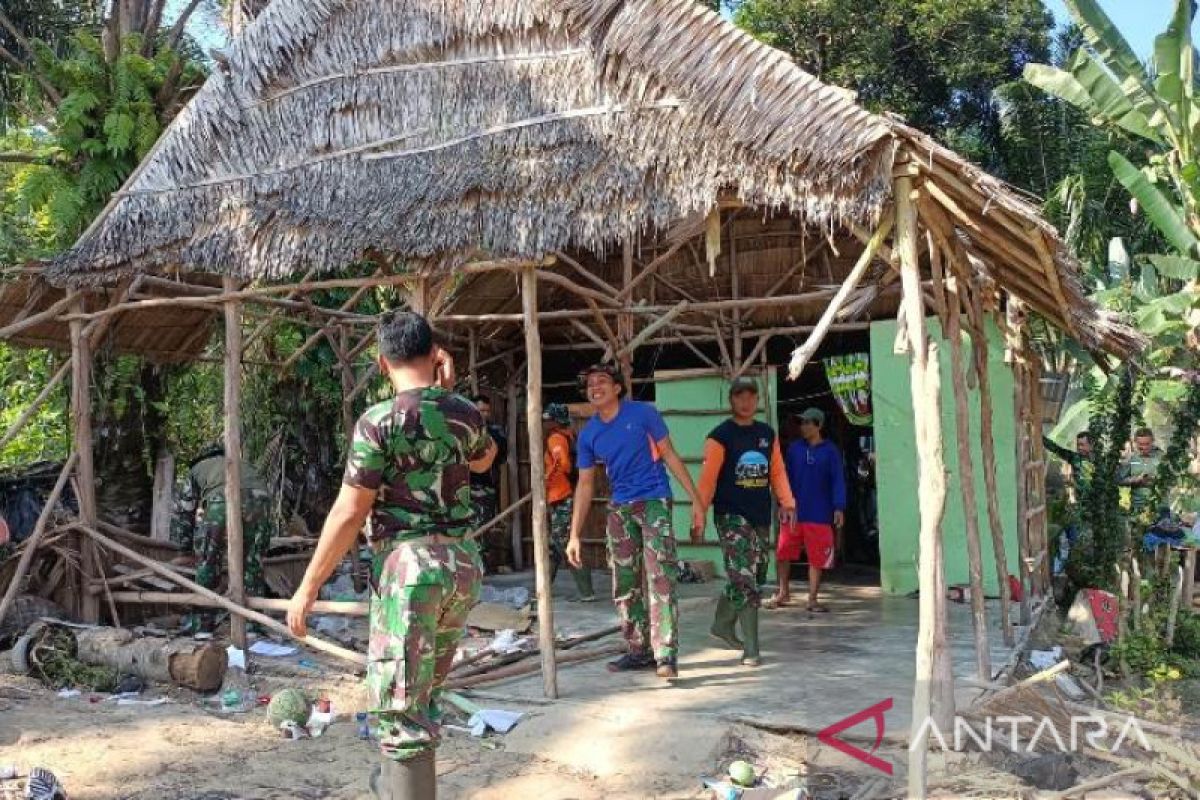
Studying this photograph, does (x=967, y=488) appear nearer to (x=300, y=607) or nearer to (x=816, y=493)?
(x=816, y=493)

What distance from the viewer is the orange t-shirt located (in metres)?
9.27

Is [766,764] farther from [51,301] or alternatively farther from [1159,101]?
[1159,101]

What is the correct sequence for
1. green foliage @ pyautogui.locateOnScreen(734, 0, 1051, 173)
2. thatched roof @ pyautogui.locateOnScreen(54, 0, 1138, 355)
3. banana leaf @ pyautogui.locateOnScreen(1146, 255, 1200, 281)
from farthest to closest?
green foliage @ pyautogui.locateOnScreen(734, 0, 1051, 173) < banana leaf @ pyautogui.locateOnScreen(1146, 255, 1200, 281) < thatched roof @ pyautogui.locateOnScreen(54, 0, 1138, 355)

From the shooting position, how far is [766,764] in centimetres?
472

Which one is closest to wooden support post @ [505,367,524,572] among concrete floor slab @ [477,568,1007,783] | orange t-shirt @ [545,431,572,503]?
orange t-shirt @ [545,431,572,503]

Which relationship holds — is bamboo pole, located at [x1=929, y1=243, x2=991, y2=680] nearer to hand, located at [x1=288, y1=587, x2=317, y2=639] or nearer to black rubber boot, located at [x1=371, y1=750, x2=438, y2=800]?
black rubber boot, located at [x1=371, y1=750, x2=438, y2=800]

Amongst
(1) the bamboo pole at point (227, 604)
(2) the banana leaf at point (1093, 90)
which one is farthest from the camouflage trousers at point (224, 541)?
(2) the banana leaf at point (1093, 90)

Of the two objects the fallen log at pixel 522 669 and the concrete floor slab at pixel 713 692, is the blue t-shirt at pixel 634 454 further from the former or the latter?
the fallen log at pixel 522 669

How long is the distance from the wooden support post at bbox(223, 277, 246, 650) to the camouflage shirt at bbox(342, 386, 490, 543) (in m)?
3.36

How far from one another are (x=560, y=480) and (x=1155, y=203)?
6.76m

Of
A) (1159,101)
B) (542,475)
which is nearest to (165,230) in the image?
(542,475)

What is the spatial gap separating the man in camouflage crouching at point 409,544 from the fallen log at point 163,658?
2977 millimetres

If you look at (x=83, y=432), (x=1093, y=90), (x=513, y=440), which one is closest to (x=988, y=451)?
(x=1093, y=90)

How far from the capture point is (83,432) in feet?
24.9
